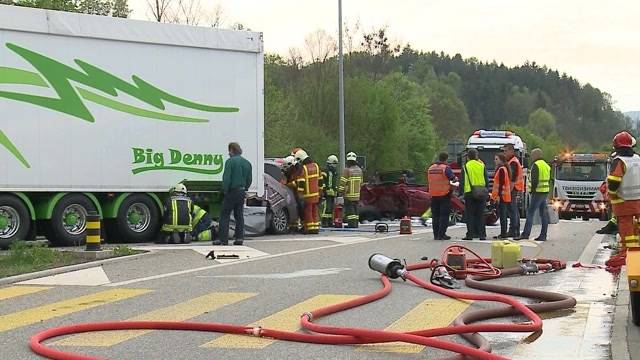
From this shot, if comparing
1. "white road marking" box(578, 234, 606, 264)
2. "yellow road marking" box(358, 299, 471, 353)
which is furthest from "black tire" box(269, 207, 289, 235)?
"yellow road marking" box(358, 299, 471, 353)

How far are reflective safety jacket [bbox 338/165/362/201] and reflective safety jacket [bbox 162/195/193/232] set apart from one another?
230 inches

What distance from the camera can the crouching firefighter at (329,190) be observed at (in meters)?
22.4

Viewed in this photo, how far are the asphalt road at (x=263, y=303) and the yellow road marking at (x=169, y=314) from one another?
0.03 ft

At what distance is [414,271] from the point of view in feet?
39.5

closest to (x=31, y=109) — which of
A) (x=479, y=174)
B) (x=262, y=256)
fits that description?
(x=262, y=256)

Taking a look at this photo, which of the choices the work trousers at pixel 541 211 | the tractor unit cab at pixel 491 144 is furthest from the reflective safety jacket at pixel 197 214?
the tractor unit cab at pixel 491 144

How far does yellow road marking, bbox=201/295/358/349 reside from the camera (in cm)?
717

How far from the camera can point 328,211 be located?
74.8 ft

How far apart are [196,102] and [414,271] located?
24.4ft

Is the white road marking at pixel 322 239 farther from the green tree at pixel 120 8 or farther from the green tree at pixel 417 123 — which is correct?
the green tree at pixel 417 123

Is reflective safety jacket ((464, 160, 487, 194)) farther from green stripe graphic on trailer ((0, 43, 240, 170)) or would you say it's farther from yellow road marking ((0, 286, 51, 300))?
yellow road marking ((0, 286, 51, 300))

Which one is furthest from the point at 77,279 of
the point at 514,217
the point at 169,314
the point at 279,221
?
the point at 514,217

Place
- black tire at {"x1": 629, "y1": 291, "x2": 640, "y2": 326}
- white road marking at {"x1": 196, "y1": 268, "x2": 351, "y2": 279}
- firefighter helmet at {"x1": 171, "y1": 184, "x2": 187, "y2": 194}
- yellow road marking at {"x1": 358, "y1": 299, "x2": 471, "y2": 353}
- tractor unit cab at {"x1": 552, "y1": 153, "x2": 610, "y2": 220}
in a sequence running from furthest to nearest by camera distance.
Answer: tractor unit cab at {"x1": 552, "y1": 153, "x2": 610, "y2": 220} → firefighter helmet at {"x1": 171, "y1": 184, "x2": 187, "y2": 194} → white road marking at {"x1": 196, "y1": 268, "x2": 351, "y2": 279} → black tire at {"x1": 629, "y1": 291, "x2": 640, "y2": 326} → yellow road marking at {"x1": 358, "y1": 299, "x2": 471, "y2": 353}

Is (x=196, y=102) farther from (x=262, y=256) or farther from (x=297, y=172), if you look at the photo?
(x=262, y=256)
